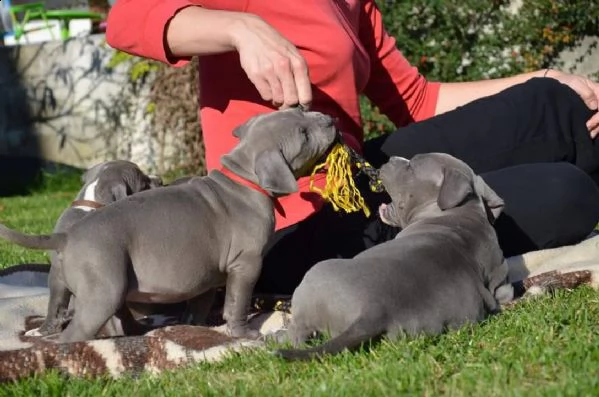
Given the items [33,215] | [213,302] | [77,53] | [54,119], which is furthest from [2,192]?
[213,302]

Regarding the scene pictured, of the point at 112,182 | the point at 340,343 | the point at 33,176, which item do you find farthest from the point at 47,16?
the point at 340,343

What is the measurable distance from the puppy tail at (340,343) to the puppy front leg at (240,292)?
0.71 m

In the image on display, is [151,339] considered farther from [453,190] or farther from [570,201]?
[570,201]

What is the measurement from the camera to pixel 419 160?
4277 mm

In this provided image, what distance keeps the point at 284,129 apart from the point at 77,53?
9.34m

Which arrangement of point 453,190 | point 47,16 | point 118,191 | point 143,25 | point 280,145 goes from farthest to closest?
point 47,16 → point 118,191 → point 143,25 → point 453,190 → point 280,145

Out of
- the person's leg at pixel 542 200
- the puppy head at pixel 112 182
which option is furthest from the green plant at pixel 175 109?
the person's leg at pixel 542 200

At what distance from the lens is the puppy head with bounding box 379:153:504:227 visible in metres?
4.16

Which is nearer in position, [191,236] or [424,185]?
[191,236]

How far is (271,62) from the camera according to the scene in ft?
12.5

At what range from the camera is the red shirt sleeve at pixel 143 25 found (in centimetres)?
410

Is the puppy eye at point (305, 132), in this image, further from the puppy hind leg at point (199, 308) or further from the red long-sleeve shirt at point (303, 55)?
the puppy hind leg at point (199, 308)

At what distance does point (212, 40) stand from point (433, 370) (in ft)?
5.39

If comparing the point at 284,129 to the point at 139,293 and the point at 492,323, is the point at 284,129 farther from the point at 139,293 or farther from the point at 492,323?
the point at 492,323
